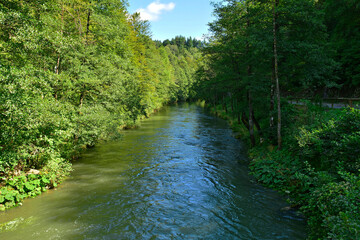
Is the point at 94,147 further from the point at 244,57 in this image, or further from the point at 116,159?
the point at 244,57

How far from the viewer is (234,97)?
68.1ft

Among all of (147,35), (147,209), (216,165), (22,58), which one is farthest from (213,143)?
(147,35)

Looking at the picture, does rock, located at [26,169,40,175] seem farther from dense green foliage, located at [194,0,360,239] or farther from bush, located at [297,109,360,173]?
bush, located at [297,109,360,173]

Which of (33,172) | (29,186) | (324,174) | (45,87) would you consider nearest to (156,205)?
(29,186)

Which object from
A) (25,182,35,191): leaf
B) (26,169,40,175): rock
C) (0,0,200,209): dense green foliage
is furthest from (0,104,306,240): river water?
(0,0,200,209): dense green foliage

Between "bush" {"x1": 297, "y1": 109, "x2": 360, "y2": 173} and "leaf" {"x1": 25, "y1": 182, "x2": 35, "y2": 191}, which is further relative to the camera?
"leaf" {"x1": 25, "y1": 182, "x2": 35, "y2": 191}

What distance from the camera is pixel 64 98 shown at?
14875mm

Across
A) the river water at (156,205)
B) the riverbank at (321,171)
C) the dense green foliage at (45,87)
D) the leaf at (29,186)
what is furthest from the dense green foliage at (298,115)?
the leaf at (29,186)

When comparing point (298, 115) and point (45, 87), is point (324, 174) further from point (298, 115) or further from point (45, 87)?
point (45, 87)

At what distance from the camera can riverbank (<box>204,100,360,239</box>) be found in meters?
6.16

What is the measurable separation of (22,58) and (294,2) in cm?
1568

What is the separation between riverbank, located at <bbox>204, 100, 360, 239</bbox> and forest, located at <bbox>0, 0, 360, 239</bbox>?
50 millimetres

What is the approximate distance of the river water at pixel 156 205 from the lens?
7.90 metres

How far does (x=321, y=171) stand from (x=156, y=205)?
7632 mm
